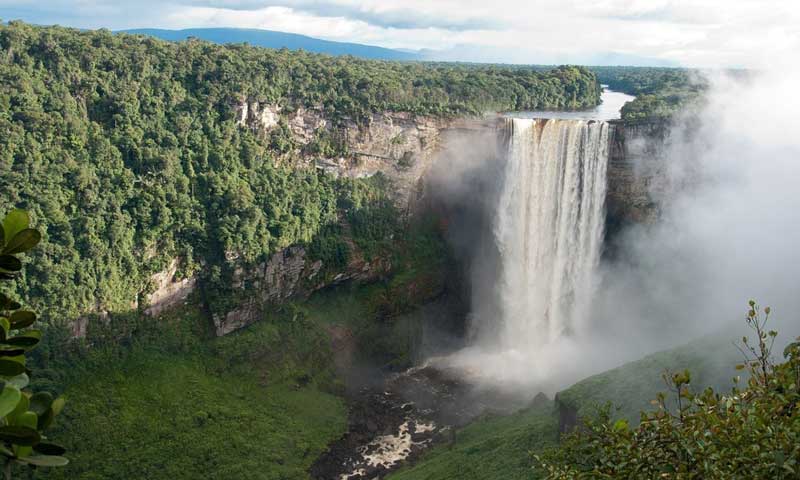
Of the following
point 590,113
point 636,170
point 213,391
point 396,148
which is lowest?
point 213,391

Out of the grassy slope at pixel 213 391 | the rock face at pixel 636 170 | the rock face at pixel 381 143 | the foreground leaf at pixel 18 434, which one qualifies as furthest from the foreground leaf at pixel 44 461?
the rock face at pixel 381 143

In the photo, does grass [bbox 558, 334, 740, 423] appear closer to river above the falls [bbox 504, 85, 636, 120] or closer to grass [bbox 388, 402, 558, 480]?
grass [bbox 388, 402, 558, 480]

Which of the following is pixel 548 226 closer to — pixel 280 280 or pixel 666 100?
pixel 666 100

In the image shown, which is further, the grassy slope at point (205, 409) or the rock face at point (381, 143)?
the rock face at point (381, 143)

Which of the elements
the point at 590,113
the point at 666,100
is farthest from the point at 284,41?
the point at 666,100

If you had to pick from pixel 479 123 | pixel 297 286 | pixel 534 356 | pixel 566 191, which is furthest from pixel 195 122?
pixel 534 356

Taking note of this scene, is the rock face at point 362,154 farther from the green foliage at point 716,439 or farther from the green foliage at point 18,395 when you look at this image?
the green foliage at point 18,395

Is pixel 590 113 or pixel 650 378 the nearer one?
pixel 650 378

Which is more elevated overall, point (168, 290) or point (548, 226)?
point (548, 226)

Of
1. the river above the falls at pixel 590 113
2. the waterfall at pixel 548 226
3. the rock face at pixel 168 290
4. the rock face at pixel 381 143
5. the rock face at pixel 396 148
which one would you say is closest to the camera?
the rock face at pixel 168 290
